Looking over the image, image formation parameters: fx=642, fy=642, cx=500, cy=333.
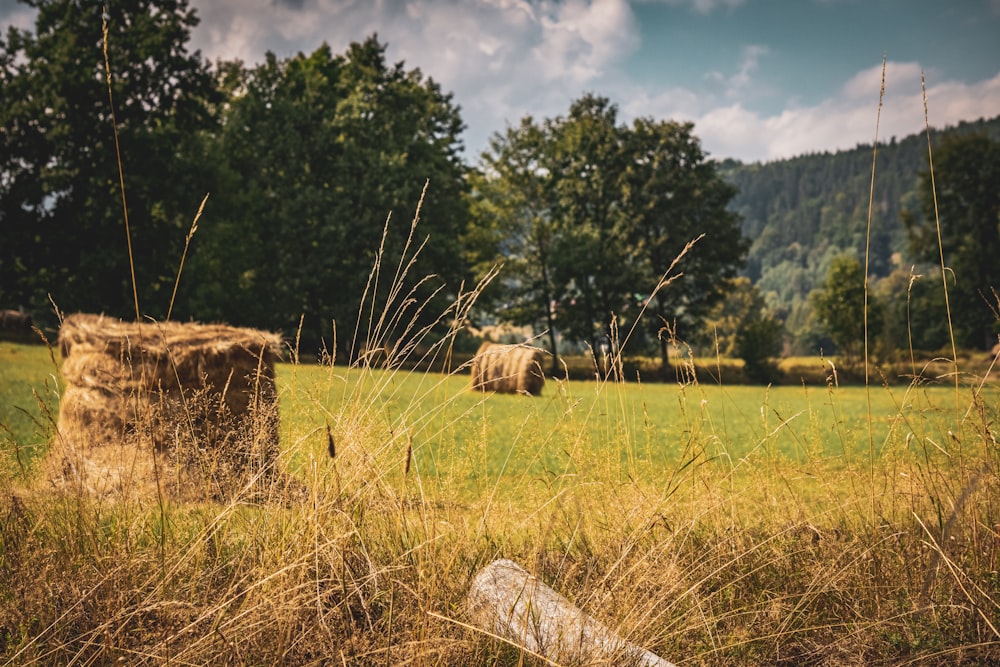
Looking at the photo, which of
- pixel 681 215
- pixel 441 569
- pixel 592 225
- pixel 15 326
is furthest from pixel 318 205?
pixel 441 569

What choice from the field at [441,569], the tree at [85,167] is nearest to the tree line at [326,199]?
the tree at [85,167]

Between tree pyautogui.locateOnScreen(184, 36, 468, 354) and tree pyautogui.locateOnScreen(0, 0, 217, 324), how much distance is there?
3.01m

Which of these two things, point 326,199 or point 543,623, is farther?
point 326,199

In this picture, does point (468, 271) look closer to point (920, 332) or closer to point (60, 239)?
point (60, 239)

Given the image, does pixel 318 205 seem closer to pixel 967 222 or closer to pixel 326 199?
pixel 326 199

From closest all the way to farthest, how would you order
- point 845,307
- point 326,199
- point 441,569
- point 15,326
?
point 441,569
point 15,326
point 326,199
point 845,307

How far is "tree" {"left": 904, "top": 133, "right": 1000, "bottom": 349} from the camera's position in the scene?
37.5 m

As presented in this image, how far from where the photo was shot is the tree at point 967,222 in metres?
37.5

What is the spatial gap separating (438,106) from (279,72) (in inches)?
309

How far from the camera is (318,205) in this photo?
2631 centimetres

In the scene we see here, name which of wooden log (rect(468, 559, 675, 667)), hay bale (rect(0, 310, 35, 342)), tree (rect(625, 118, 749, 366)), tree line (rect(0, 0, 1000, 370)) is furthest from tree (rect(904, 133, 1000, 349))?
hay bale (rect(0, 310, 35, 342))

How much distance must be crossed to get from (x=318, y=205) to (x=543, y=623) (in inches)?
1019

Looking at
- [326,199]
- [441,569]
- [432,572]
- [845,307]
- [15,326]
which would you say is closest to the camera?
[432,572]

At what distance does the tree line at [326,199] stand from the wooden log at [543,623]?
27.9 feet
